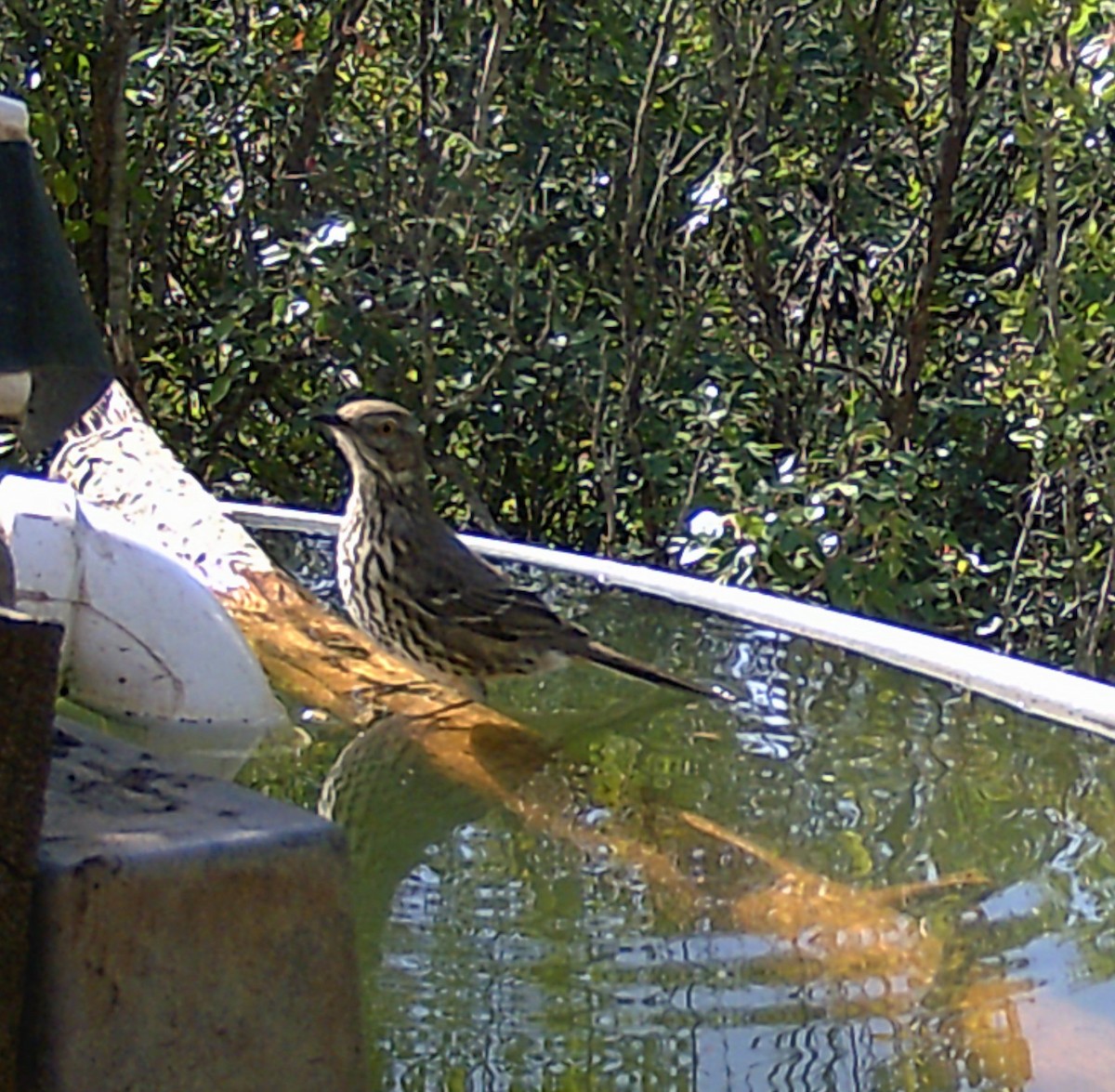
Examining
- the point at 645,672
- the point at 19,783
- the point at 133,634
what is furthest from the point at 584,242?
the point at 19,783

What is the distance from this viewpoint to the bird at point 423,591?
10.6ft

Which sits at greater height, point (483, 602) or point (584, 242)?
point (584, 242)

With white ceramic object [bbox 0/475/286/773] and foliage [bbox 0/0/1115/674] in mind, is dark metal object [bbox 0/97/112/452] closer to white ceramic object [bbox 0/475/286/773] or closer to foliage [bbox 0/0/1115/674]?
white ceramic object [bbox 0/475/286/773]

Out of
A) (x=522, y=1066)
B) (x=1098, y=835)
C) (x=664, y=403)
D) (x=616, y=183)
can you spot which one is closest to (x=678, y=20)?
(x=616, y=183)

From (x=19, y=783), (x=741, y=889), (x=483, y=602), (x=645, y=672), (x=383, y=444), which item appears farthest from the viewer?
(x=383, y=444)

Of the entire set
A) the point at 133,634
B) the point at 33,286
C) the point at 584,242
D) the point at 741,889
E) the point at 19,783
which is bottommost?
the point at 741,889

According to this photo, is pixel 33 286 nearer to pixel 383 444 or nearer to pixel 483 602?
pixel 483 602

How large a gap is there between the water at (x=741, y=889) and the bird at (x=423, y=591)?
0.48 feet

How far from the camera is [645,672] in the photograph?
9.95 ft

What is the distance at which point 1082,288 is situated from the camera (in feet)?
18.4

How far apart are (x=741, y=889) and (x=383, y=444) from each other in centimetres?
188

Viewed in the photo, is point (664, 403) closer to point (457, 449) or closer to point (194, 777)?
point (457, 449)

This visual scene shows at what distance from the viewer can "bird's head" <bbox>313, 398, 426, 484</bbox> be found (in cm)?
378

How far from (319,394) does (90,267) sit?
0.94m
